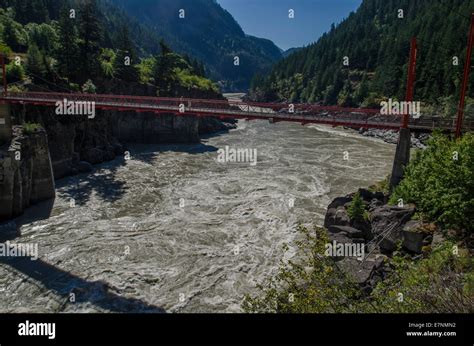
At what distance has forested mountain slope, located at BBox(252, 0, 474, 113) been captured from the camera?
65250 mm

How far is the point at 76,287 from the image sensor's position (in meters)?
14.9

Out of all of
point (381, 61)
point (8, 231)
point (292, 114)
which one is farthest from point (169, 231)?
point (381, 61)

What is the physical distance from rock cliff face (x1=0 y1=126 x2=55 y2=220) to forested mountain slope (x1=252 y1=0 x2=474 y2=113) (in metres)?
31.1

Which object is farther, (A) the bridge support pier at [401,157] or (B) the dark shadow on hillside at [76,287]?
(A) the bridge support pier at [401,157]

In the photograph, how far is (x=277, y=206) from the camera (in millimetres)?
24906

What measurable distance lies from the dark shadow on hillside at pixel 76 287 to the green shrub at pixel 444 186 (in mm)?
12112

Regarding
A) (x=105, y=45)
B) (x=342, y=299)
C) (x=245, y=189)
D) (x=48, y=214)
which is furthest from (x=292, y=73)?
(x=342, y=299)

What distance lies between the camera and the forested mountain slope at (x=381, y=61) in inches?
2569

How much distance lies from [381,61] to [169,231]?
101 m

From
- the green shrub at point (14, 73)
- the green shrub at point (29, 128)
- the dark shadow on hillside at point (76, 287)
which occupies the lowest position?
the dark shadow on hillside at point (76, 287)

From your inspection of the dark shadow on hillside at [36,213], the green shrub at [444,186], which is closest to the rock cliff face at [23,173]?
the dark shadow on hillside at [36,213]

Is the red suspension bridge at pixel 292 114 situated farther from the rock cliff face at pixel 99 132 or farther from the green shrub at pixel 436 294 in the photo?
the green shrub at pixel 436 294

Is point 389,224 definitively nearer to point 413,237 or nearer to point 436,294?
point 413,237
